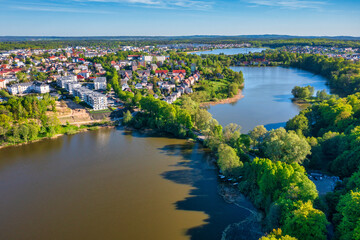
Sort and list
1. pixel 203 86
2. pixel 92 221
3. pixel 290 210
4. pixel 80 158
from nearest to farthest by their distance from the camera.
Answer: pixel 290 210, pixel 92 221, pixel 80 158, pixel 203 86

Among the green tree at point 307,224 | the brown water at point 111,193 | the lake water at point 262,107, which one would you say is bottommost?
the brown water at point 111,193

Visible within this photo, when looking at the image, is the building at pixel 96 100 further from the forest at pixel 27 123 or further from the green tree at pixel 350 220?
the green tree at pixel 350 220

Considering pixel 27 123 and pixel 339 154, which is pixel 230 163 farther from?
pixel 27 123

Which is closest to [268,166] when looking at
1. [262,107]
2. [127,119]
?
[127,119]

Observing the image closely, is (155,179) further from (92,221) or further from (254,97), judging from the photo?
(254,97)

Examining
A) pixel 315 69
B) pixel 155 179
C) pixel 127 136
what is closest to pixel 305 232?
pixel 155 179

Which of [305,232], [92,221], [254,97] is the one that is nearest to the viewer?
[305,232]

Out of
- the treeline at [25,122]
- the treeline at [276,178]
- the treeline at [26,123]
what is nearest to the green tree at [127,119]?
the treeline at [26,123]

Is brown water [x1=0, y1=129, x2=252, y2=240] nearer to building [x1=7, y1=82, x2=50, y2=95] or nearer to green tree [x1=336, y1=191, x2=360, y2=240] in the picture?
green tree [x1=336, y1=191, x2=360, y2=240]
